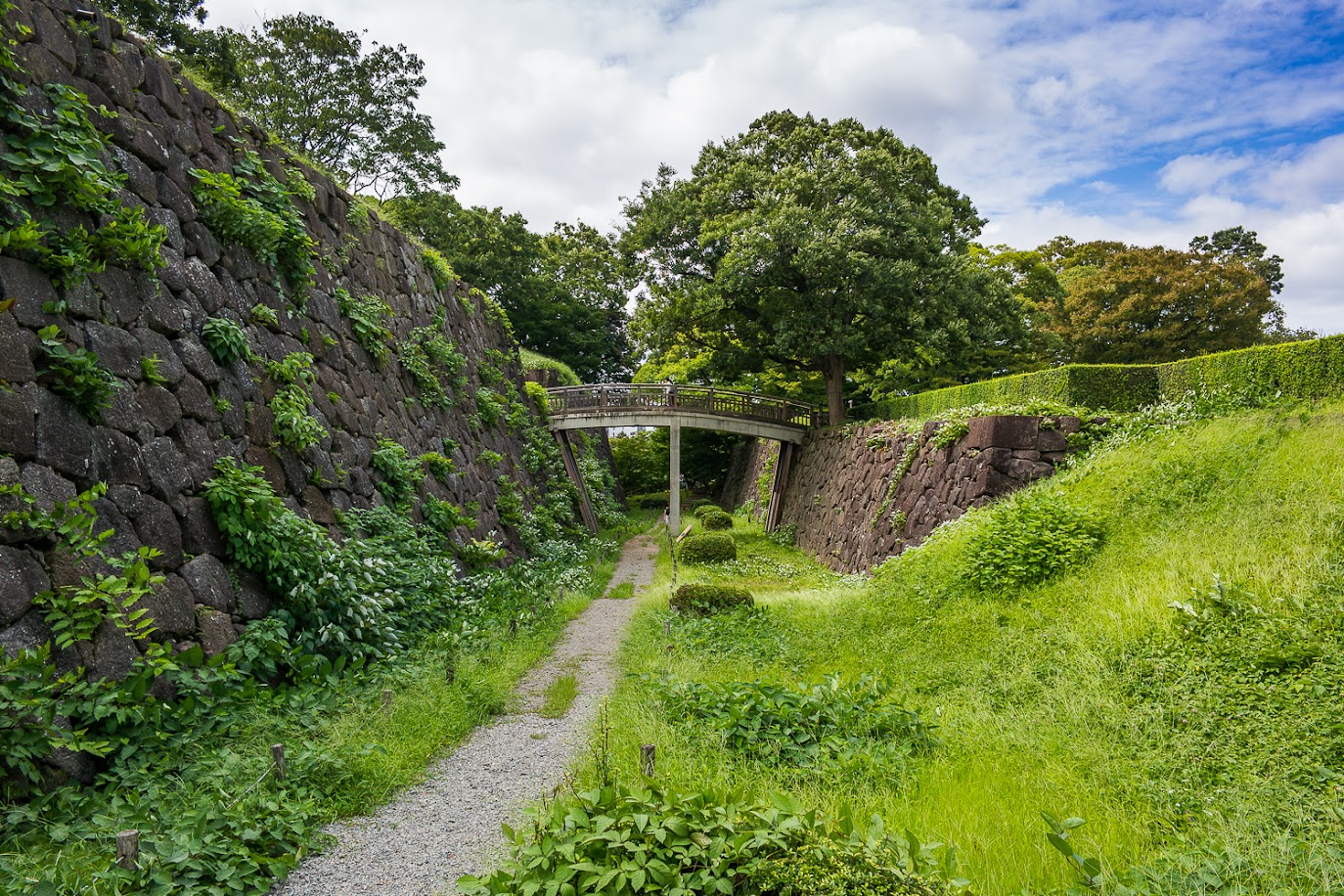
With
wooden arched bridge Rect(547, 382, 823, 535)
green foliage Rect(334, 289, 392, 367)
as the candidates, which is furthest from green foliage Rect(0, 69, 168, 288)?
wooden arched bridge Rect(547, 382, 823, 535)

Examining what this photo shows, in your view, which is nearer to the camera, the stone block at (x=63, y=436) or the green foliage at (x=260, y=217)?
the stone block at (x=63, y=436)

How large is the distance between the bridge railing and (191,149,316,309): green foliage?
12.4 metres

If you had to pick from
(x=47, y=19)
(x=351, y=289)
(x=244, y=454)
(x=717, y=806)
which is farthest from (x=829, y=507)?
(x=47, y=19)

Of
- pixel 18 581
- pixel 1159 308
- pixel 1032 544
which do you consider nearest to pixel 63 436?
pixel 18 581

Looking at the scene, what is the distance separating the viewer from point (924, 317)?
16.5 m

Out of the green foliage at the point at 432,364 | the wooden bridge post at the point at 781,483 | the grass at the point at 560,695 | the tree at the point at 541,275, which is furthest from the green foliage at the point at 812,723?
the tree at the point at 541,275

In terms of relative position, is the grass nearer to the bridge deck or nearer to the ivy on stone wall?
the ivy on stone wall

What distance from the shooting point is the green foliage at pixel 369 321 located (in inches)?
350

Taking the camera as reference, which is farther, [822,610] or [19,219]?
[822,610]

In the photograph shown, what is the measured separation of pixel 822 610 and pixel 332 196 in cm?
882

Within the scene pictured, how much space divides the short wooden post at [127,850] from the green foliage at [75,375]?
304 cm

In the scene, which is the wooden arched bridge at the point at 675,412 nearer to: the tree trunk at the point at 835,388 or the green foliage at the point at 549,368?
the tree trunk at the point at 835,388

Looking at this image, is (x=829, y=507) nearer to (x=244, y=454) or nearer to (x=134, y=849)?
(x=244, y=454)

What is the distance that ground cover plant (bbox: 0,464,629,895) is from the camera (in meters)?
3.29
